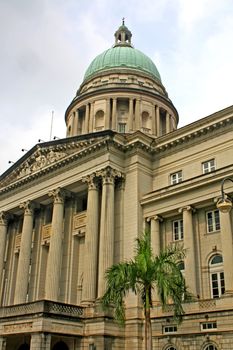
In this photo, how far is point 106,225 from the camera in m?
32.8

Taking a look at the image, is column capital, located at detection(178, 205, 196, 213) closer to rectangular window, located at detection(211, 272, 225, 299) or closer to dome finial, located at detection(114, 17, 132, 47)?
rectangular window, located at detection(211, 272, 225, 299)

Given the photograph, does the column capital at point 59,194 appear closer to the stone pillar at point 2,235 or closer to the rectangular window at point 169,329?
the stone pillar at point 2,235

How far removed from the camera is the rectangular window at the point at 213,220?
3070 centimetres

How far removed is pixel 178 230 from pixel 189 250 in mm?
2969

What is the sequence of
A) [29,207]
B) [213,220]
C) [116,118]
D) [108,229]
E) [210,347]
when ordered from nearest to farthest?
1. [210,347]
2. [213,220]
3. [108,229]
4. [29,207]
5. [116,118]

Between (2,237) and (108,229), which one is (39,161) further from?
(108,229)

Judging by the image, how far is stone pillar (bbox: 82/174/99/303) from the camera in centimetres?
3170

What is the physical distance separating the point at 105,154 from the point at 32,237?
11988mm

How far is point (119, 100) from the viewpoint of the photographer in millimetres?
52344

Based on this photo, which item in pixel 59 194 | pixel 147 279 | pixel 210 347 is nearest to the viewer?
pixel 147 279

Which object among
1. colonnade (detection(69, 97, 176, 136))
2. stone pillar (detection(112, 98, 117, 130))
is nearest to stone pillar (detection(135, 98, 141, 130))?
colonnade (detection(69, 97, 176, 136))

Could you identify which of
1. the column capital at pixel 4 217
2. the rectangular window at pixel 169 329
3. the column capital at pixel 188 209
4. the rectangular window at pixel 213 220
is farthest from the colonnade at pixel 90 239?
the rectangular window at pixel 213 220

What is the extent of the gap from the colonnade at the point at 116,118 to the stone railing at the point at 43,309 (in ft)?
82.1

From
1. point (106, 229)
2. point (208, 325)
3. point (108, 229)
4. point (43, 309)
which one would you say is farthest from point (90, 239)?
point (208, 325)
